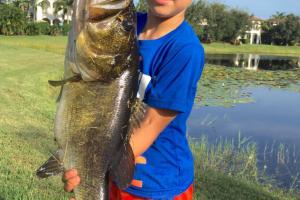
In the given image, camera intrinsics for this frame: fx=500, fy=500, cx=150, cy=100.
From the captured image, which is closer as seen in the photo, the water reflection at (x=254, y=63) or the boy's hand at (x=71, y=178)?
the boy's hand at (x=71, y=178)

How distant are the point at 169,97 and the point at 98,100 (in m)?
0.34

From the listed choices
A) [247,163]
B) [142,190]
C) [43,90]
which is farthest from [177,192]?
[43,90]

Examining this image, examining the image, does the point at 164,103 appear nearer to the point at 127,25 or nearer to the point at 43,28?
the point at 127,25

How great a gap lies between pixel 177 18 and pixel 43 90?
10.5 meters

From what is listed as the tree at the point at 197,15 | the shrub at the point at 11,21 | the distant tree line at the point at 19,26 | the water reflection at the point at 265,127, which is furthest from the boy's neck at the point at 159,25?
the tree at the point at 197,15

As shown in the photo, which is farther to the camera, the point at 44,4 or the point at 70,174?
the point at 44,4

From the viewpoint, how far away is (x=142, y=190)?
245 cm

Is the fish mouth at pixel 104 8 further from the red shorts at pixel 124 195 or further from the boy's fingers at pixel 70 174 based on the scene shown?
the red shorts at pixel 124 195

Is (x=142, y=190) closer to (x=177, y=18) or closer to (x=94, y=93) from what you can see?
(x=94, y=93)

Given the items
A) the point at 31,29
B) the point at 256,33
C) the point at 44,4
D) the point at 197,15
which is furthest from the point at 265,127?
the point at 256,33

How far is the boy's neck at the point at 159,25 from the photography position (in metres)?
2.41

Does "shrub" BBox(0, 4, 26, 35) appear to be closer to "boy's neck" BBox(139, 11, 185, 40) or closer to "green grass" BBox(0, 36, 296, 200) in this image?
"green grass" BBox(0, 36, 296, 200)

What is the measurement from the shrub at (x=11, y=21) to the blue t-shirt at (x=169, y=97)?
43125 mm

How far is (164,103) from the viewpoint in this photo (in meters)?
2.24
